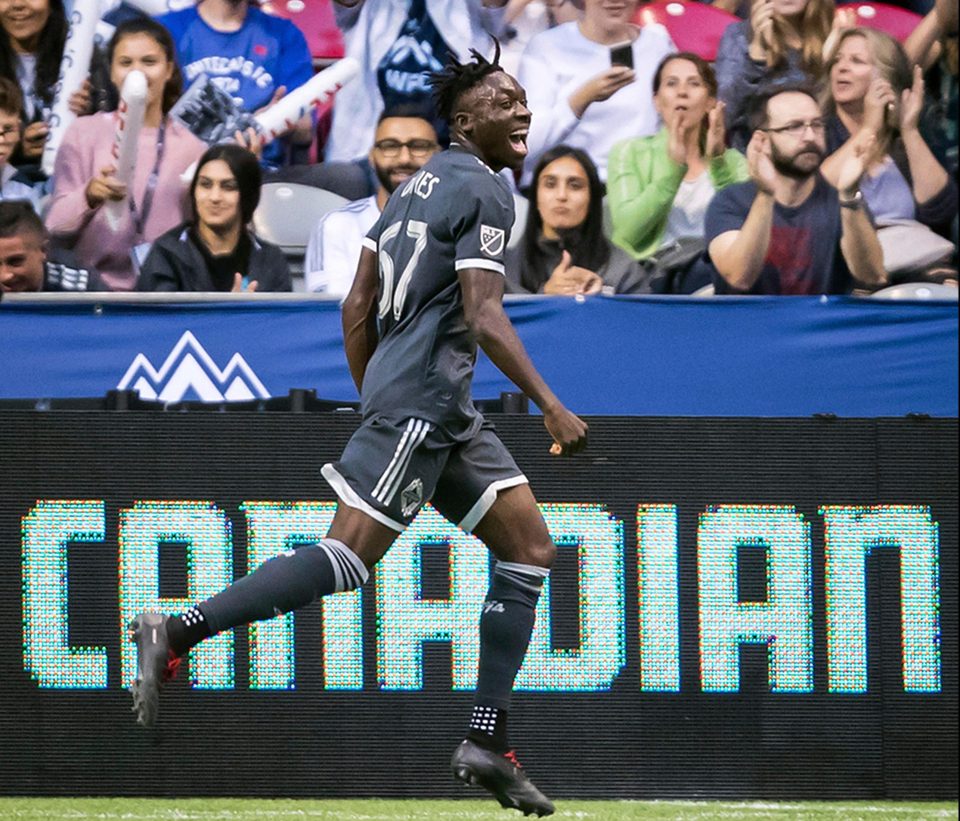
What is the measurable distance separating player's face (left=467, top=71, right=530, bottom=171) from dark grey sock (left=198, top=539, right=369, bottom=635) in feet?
3.85

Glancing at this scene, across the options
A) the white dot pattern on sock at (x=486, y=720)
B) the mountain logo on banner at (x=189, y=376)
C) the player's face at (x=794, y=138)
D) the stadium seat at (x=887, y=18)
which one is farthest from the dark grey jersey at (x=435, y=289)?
the stadium seat at (x=887, y=18)

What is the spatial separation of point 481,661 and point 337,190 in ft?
13.9

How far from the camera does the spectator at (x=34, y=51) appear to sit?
8180 millimetres

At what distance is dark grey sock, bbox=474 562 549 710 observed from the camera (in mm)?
4422

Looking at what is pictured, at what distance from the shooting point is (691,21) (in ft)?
28.2

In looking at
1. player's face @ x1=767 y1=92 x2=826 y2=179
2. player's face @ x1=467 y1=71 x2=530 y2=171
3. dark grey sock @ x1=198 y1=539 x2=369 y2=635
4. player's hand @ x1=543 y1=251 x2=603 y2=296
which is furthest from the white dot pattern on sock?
player's face @ x1=767 y1=92 x2=826 y2=179

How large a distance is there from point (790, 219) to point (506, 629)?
179 inches

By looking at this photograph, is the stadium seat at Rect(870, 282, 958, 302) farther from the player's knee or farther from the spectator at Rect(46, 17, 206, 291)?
the player's knee

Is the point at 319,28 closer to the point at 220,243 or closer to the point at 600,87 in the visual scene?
the point at 220,243

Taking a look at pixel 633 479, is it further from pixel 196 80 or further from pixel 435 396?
pixel 196 80

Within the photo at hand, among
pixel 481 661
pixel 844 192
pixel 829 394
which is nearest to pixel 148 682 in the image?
pixel 481 661

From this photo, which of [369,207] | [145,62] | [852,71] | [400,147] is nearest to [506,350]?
[369,207]

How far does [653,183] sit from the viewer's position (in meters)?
8.33

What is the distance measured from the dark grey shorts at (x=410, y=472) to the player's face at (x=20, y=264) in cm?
399
